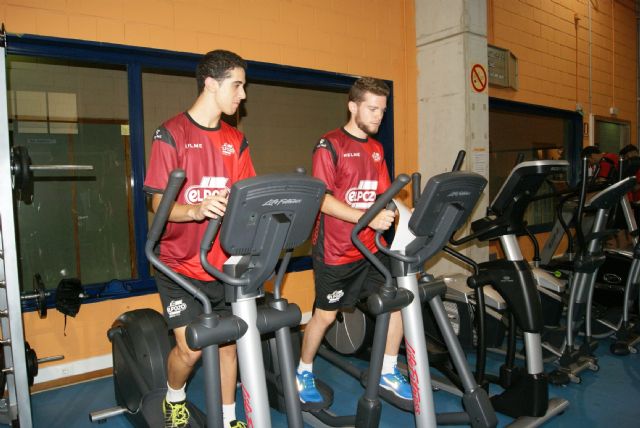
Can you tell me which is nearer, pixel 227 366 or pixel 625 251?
pixel 227 366

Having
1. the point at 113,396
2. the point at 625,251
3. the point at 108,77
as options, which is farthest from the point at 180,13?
the point at 625,251

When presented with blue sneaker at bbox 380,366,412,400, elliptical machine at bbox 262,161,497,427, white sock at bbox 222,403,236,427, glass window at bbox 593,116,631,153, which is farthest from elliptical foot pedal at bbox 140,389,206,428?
glass window at bbox 593,116,631,153

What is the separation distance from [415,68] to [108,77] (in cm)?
296

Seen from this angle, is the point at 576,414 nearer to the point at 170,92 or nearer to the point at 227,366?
the point at 227,366

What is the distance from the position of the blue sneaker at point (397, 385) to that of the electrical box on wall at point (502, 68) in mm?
3814

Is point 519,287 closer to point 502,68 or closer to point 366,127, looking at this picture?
point 366,127

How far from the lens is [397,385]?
2697mm

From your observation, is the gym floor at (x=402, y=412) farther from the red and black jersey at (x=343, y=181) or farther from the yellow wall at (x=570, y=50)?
the yellow wall at (x=570, y=50)

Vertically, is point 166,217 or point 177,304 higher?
point 166,217

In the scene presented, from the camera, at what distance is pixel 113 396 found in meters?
3.02

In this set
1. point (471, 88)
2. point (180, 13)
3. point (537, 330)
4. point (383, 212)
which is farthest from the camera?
point (471, 88)

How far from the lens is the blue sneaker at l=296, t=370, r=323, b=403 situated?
106 inches

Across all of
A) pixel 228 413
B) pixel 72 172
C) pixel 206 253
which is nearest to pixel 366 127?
pixel 206 253

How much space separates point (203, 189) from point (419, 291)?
0.99 m
